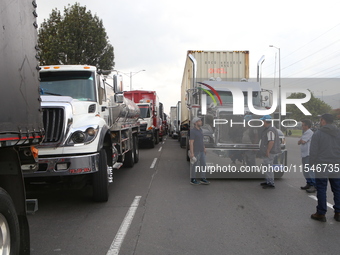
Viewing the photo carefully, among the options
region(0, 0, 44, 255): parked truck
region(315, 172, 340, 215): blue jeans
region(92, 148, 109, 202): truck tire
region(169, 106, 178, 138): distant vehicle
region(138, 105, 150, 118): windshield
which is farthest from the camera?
region(169, 106, 178, 138): distant vehicle

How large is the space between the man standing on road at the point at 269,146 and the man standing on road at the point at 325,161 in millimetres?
2188

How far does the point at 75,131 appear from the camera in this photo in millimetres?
6160

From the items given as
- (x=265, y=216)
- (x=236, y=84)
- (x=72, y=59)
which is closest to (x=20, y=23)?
(x=265, y=216)

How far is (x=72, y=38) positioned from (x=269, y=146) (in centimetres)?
1654

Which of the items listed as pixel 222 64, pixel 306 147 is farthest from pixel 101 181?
pixel 222 64

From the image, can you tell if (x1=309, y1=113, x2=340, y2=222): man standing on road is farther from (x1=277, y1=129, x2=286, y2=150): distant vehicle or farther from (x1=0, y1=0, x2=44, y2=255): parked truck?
(x1=0, y1=0, x2=44, y2=255): parked truck

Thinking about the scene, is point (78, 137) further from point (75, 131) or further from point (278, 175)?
point (278, 175)

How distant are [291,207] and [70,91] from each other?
17.4 ft

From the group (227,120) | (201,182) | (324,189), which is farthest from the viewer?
(227,120)

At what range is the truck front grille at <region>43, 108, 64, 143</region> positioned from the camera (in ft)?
19.7

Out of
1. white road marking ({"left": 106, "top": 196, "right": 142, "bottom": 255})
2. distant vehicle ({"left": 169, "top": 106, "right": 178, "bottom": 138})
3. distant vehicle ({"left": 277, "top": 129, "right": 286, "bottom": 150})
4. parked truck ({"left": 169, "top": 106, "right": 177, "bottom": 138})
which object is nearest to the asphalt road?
white road marking ({"left": 106, "top": 196, "right": 142, "bottom": 255})

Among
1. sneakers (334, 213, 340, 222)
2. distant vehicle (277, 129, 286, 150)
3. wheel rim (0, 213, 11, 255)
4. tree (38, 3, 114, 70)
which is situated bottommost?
sneakers (334, 213, 340, 222)

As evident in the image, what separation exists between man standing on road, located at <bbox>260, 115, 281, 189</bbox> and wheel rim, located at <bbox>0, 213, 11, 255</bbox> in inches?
245

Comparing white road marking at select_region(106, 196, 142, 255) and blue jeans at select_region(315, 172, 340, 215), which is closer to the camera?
white road marking at select_region(106, 196, 142, 255)
